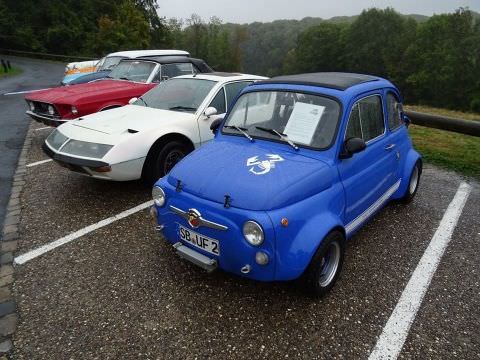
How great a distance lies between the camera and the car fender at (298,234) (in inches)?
110

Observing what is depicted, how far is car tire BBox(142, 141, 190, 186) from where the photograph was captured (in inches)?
200

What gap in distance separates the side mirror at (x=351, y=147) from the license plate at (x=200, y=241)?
1.45m

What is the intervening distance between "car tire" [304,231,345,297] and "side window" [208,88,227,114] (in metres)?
3.23

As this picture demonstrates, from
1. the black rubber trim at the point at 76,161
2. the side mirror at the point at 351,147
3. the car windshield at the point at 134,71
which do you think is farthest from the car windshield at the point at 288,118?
the car windshield at the point at 134,71

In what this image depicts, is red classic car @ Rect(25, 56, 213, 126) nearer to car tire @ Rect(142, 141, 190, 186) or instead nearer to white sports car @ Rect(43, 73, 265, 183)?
white sports car @ Rect(43, 73, 265, 183)

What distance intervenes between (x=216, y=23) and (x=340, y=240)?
3353 inches

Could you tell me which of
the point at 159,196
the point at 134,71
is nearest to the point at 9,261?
the point at 159,196

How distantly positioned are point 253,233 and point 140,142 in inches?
106

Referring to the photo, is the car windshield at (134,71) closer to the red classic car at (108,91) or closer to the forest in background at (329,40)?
the red classic car at (108,91)

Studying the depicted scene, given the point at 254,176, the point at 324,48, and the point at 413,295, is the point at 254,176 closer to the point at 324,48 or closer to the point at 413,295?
the point at 413,295

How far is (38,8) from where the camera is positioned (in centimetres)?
3938

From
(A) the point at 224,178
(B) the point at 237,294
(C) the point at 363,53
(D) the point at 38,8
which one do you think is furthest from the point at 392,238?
(C) the point at 363,53

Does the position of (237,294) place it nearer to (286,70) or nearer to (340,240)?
(340,240)

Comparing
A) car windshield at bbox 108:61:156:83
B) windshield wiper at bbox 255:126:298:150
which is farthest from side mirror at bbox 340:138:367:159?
car windshield at bbox 108:61:156:83
